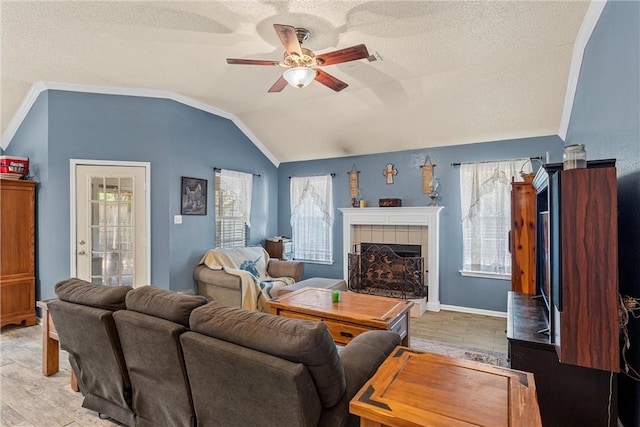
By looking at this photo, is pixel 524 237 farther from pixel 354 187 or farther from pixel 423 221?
pixel 354 187

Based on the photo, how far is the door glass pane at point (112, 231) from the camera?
13.0ft

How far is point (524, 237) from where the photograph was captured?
303cm

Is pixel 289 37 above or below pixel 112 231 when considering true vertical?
above

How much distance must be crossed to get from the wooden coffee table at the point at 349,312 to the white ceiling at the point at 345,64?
2.40 meters

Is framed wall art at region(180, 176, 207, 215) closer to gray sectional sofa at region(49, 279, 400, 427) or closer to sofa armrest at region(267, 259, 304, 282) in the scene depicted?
sofa armrest at region(267, 259, 304, 282)

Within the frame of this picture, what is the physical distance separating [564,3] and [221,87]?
349 centimetres

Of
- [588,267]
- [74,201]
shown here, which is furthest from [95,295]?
[588,267]

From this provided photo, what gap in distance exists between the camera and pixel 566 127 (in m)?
3.80

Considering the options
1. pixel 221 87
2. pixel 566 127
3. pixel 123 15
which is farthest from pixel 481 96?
pixel 123 15

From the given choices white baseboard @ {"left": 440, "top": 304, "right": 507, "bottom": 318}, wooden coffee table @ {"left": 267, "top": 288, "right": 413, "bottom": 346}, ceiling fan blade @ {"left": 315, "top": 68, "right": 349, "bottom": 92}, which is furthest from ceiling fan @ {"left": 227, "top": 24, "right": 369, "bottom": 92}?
white baseboard @ {"left": 440, "top": 304, "right": 507, "bottom": 318}

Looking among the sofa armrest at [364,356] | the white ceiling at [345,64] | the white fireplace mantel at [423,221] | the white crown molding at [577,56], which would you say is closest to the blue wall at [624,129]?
the white crown molding at [577,56]

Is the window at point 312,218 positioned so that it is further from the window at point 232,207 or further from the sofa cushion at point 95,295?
the sofa cushion at point 95,295

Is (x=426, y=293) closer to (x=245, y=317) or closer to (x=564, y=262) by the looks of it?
(x=564, y=262)

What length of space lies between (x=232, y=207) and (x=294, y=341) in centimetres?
424
